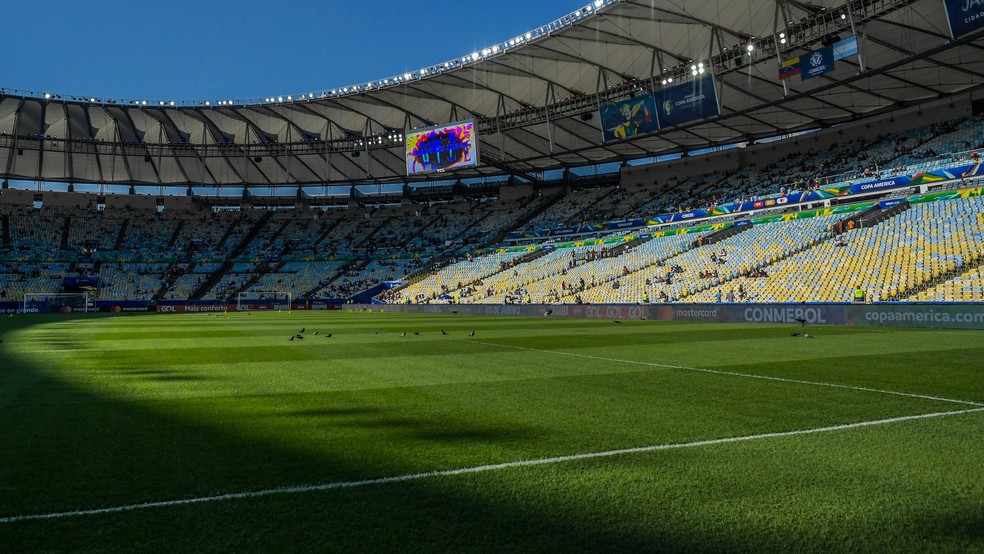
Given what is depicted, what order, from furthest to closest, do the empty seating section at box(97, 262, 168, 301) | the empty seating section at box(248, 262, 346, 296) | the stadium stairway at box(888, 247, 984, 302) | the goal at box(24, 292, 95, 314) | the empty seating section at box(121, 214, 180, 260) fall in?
the empty seating section at box(121, 214, 180, 260) → the empty seating section at box(248, 262, 346, 296) → the empty seating section at box(97, 262, 168, 301) → the goal at box(24, 292, 95, 314) → the stadium stairway at box(888, 247, 984, 302)

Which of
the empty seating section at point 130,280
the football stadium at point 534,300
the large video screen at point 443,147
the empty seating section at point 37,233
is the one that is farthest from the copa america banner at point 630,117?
the empty seating section at point 37,233

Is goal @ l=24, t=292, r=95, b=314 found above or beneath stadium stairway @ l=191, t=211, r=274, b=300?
beneath

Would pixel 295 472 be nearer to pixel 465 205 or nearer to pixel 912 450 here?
pixel 912 450

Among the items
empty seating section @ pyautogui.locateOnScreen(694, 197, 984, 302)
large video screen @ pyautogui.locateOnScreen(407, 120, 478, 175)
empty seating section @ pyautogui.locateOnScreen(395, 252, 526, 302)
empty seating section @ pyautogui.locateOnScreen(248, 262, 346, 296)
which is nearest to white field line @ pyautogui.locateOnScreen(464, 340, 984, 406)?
empty seating section @ pyautogui.locateOnScreen(694, 197, 984, 302)

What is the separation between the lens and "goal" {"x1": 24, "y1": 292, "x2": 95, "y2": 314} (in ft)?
166

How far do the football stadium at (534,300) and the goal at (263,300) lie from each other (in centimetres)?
36

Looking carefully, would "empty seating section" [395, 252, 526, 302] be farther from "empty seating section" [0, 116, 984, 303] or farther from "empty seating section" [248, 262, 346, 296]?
"empty seating section" [248, 262, 346, 296]

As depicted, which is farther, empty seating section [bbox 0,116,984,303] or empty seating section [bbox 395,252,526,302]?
empty seating section [bbox 395,252,526,302]

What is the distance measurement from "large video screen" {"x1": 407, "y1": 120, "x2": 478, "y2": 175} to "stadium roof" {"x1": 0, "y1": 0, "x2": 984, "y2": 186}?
4258 mm

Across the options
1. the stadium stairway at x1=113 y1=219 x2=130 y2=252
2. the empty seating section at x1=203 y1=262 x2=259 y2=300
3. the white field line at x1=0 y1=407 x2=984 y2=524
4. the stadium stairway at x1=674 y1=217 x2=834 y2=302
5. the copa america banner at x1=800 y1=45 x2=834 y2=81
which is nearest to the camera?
the white field line at x1=0 y1=407 x2=984 y2=524

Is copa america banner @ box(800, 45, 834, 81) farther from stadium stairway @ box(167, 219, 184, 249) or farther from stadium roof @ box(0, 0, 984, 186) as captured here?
stadium stairway @ box(167, 219, 184, 249)

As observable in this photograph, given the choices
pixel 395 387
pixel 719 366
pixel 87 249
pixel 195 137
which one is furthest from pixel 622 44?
pixel 87 249

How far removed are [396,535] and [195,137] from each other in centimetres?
7072

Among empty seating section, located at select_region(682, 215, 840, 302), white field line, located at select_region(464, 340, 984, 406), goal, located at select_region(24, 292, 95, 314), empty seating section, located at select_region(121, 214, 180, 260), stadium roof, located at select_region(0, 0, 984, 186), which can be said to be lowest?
white field line, located at select_region(464, 340, 984, 406)
